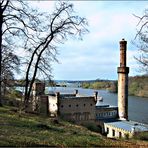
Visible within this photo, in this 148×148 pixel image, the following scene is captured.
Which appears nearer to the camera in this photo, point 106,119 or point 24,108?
point 24,108

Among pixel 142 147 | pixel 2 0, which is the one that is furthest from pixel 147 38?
pixel 2 0

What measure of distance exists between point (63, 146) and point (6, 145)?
2071 millimetres

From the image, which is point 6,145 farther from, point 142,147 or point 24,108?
point 24,108

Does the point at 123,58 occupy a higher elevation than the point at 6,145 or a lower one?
higher

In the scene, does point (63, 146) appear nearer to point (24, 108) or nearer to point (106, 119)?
point (24, 108)

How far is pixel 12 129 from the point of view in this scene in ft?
41.2

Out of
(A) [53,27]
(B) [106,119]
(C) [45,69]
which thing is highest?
(A) [53,27]

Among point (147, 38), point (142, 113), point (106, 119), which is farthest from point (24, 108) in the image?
point (142, 113)

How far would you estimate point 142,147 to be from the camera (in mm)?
12742

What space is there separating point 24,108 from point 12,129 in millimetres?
8732

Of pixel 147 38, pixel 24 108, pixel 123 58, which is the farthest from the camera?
pixel 123 58

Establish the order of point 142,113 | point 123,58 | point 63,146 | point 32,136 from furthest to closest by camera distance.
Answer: point 142,113
point 123,58
point 32,136
point 63,146

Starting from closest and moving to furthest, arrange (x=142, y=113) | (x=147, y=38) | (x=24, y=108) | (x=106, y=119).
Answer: (x=147, y=38) < (x=24, y=108) < (x=106, y=119) < (x=142, y=113)

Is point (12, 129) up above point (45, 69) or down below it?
below
